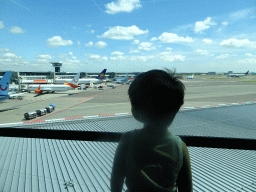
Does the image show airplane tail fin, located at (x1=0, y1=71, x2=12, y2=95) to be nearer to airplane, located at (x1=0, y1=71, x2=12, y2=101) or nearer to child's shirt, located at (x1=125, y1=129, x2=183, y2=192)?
airplane, located at (x1=0, y1=71, x2=12, y2=101)

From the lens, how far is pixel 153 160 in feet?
3.23

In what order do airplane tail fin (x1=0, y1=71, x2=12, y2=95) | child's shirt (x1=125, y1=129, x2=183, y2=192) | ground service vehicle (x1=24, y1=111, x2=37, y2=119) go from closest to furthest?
1. child's shirt (x1=125, y1=129, x2=183, y2=192)
2. ground service vehicle (x1=24, y1=111, x2=37, y2=119)
3. airplane tail fin (x1=0, y1=71, x2=12, y2=95)

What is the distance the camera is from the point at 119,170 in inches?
42.4

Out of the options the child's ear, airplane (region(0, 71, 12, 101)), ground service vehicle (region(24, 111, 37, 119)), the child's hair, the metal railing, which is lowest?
ground service vehicle (region(24, 111, 37, 119))

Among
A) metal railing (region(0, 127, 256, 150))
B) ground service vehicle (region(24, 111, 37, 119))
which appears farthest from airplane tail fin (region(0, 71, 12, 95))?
metal railing (region(0, 127, 256, 150))

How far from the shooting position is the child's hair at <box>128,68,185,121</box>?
1.00 metres

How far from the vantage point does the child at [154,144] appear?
38.6 inches

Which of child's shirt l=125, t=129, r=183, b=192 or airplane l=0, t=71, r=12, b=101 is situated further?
airplane l=0, t=71, r=12, b=101

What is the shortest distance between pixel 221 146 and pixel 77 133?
1166 mm

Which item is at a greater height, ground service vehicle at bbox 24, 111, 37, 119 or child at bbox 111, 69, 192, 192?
child at bbox 111, 69, 192, 192

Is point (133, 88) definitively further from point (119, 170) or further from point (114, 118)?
point (114, 118)

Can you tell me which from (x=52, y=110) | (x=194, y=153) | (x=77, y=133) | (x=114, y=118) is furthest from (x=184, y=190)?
(x=52, y=110)

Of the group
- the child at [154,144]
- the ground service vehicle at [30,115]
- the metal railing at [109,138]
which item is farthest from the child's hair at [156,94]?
the ground service vehicle at [30,115]

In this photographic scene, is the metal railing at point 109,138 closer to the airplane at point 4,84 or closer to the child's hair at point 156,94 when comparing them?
the child's hair at point 156,94
